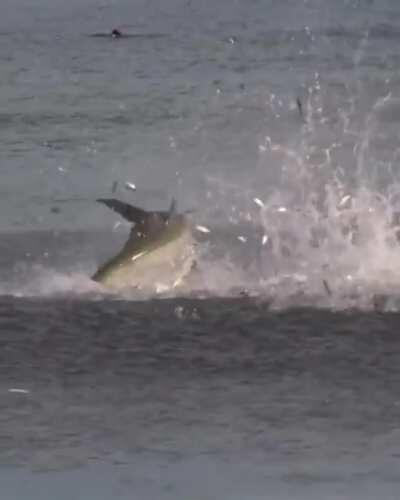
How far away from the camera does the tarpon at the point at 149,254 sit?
32.8 ft

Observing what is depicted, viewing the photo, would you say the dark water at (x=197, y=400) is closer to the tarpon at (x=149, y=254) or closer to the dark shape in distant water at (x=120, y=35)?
the tarpon at (x=149, y=254)

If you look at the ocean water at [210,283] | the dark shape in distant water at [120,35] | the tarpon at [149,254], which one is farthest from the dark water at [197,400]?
the dark shape in distant water at [120,35]

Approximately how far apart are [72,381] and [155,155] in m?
5.93

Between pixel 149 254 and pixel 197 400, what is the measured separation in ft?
7.93

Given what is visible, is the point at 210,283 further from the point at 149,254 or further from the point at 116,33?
the point at 116,33

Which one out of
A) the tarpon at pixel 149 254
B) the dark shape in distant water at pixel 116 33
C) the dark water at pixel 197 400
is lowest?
the dark water at pixel 197 400

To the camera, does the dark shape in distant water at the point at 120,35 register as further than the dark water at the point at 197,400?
Yes

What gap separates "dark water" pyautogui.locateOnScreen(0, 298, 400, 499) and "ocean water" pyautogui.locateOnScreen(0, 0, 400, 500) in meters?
0.01

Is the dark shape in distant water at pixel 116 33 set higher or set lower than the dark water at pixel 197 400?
higher

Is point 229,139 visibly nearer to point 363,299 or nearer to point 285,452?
point 363,299

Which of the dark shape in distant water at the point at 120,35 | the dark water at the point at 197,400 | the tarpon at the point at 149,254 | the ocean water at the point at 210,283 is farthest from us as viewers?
the dark shape in distant water at the point at 120,35

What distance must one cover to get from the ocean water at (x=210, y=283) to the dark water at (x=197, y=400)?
15 mm

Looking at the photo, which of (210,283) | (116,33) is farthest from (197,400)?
(116,33)

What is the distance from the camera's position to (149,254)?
33.0ft
